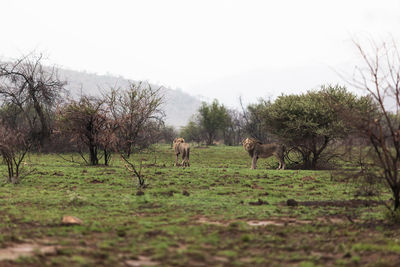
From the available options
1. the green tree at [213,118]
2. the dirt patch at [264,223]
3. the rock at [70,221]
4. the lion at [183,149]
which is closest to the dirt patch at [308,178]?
the lion at [183,149]

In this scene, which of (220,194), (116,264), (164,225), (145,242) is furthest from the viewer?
(220,194)

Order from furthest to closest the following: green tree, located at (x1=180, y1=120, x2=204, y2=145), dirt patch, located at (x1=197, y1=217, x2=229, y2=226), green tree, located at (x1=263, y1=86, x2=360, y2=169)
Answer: green tree, located at (x1=180, y1=120, x2=204, y2=145) < green tree, located at (x1=263, y1=86, x2=360, y2=169) < dirt patch, located at (x1=197, y1=217, x2=229, y2=226)

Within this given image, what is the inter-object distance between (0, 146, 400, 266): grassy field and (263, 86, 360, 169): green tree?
10.5 m

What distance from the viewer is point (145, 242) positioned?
916 cm

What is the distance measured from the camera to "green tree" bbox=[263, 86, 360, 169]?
1139 inches

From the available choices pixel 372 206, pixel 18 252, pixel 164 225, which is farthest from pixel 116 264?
pixel 372 206

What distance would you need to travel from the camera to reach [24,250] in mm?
8281

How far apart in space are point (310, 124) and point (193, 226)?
20.0m

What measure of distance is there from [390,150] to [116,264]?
7306 millimetres

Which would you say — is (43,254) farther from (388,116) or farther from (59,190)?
(59,190)

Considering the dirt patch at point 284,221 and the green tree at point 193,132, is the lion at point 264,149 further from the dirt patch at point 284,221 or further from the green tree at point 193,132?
the green tree at point 193,132

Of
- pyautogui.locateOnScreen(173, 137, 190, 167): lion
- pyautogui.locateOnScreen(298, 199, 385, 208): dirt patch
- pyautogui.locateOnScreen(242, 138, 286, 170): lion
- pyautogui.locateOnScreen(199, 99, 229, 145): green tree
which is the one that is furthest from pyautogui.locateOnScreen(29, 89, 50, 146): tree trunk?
pyautogui.locateOnScreen(199, 99, 229, 145): green tree

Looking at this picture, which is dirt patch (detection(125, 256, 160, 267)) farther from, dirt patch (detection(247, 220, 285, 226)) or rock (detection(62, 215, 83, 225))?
dirt patch (detection(247, 220, 285, 226))

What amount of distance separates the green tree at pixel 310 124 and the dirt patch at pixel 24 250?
73.8ft
